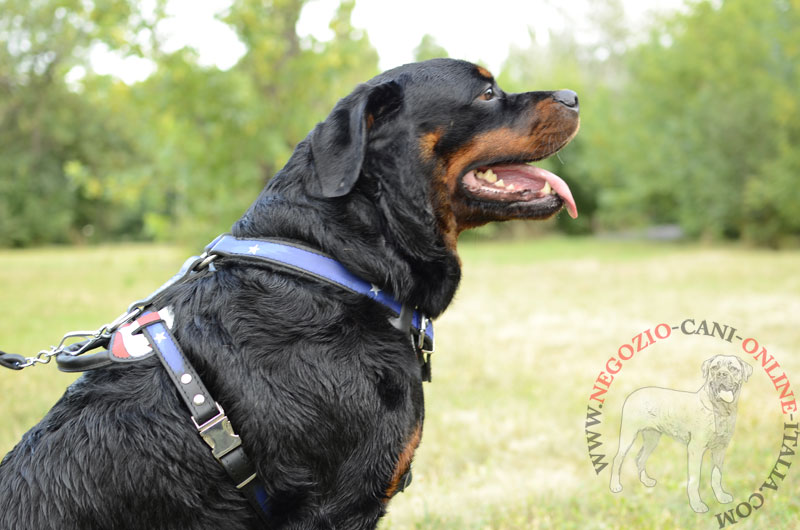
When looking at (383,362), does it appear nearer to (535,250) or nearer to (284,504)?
(284,504)

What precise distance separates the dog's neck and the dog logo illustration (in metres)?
Result: 1.96

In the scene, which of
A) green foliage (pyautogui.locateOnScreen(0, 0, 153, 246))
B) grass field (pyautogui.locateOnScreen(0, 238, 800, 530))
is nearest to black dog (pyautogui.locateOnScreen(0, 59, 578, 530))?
grass field (pyautogui.locateOnScreen(0, 238, 800, 530))

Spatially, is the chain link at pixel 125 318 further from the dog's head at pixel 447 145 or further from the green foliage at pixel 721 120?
the green foliage at pixel 721 120

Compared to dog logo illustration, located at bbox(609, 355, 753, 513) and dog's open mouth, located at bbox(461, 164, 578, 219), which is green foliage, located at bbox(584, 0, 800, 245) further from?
dog's open mouth, located at bbox(461, 164, 578, 219)

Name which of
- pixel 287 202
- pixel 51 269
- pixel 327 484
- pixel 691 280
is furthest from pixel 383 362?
pixel 51 269

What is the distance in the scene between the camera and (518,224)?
31.8 meters

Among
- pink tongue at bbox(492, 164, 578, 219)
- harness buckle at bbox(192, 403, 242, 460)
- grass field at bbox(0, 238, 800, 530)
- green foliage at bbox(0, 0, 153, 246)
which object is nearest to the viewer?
harness buckle at bbox(192, 403, 242, 460)

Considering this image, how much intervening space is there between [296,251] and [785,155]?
19757 mm

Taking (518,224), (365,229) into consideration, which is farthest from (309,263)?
(518,224)

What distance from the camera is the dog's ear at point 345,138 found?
2.30 m

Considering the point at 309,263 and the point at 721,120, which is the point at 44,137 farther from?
the point at 309,263

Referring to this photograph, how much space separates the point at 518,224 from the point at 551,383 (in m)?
26.3

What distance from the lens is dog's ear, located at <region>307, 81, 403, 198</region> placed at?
230 cm

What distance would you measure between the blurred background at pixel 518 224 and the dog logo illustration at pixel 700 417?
0.29ft
